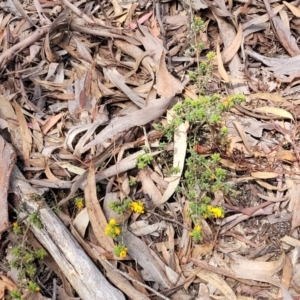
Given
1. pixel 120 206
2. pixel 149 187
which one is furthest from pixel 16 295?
pixel 149 187

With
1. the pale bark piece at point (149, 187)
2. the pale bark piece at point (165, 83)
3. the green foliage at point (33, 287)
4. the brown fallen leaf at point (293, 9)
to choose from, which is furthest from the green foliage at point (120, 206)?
the brown fallen leaf at point (293, 9)

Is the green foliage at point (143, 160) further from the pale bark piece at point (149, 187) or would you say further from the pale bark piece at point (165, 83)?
the pale bark piece at point (165, 83)

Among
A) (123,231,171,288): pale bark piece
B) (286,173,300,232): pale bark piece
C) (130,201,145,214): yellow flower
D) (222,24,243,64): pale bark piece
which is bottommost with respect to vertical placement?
(286,173,300,232): pale bark piece

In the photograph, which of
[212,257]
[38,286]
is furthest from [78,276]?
[212,257]

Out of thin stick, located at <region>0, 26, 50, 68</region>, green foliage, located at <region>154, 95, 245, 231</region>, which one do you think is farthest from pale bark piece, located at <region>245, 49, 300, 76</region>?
thin stick, located at <region>0, 26, 50, 68</region>

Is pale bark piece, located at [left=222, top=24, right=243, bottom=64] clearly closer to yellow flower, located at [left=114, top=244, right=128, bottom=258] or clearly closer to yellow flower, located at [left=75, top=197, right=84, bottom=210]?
yellow flower, located at [left=75, top=197, right=84, bottom=210]

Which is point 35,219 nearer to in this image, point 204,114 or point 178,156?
point 178,156
